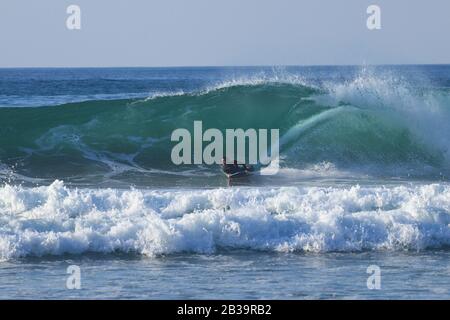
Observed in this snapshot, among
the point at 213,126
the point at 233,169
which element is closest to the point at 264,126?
the point at 213,126

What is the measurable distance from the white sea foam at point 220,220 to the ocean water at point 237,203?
25 millimetres

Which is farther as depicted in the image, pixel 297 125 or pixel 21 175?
pixel 297 125

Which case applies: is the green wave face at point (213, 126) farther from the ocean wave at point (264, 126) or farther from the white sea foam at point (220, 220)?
the white sea foam at point (220, 220)

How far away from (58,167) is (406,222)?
9738 millimetres

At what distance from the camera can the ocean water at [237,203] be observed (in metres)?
10.6

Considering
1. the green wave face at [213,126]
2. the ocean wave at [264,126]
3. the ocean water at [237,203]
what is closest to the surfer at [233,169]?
the ocean water at [237,203]

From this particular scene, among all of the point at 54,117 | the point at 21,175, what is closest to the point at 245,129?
the point at 54,117

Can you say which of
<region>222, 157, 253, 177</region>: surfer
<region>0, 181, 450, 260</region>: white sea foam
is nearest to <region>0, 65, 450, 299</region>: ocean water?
<region>0, 181, 450, 260</region>: white sea foam

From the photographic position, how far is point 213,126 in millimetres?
24031

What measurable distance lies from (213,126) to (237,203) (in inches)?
407
